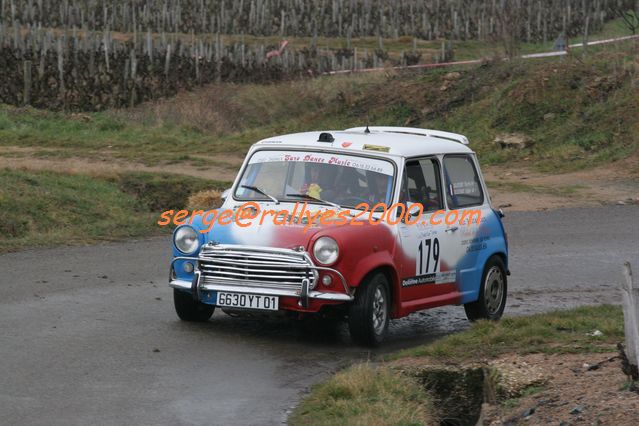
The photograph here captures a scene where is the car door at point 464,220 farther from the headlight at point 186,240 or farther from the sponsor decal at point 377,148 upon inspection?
the headlight at point 186,240

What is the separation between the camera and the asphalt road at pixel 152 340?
7.98 m

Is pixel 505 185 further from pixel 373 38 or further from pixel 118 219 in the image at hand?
pixel 373 38

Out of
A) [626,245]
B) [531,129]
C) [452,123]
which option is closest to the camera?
[626,245]

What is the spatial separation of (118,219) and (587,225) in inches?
281

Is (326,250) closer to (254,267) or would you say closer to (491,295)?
(254,267)

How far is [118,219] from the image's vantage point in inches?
725

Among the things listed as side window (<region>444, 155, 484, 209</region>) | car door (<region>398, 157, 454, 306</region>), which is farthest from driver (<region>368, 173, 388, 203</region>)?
side window (<region>444, 155, 484, 209</region>)

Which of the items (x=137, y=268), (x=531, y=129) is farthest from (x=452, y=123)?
(x=137, y=268)

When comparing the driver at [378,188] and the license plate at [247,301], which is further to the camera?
the driver at [378,188]

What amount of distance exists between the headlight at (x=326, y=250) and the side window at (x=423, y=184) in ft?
3.99

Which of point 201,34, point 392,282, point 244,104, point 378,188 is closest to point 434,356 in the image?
point 392,282

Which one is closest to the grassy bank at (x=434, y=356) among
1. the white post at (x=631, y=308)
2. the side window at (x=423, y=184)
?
the side window at (x=423, y=184)

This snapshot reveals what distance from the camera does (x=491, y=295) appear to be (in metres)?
→ 11.7

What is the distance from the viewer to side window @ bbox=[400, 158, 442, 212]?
1090 cm
